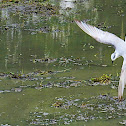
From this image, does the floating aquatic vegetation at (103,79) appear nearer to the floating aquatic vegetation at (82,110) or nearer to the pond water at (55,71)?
the pond water at (55,71)

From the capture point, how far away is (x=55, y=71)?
8.86 metres

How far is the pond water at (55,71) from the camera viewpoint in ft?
22.0

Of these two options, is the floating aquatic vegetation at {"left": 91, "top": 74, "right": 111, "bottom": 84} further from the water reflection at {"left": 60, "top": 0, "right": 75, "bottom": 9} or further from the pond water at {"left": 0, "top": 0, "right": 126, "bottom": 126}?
the water reflection at {"left": 60, "top": 0, "right": 75, "bottom": 9}

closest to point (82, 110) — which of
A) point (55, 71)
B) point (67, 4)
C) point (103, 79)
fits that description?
point (103, 79)

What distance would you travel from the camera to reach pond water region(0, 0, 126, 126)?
6.70 m

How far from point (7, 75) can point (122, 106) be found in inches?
95.9

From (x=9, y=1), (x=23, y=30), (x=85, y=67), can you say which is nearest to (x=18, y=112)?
(x=85, y=67)

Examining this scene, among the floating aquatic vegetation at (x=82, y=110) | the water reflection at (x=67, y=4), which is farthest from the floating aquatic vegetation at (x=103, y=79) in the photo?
the water reflection at (x=67, y=4)

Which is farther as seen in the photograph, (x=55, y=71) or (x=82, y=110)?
(x=55, y=71)

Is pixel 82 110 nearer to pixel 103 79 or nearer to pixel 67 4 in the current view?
pixel 103 79

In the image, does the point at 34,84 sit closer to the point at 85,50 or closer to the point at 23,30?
the point at 85,50

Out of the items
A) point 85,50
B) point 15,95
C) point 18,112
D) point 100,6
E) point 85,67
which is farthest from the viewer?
point 100,6

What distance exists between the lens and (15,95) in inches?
297

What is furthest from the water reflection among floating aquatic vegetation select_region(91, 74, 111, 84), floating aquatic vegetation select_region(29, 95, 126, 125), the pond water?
floating aquatic vegetation select_region(29, 95, 126, 125)
